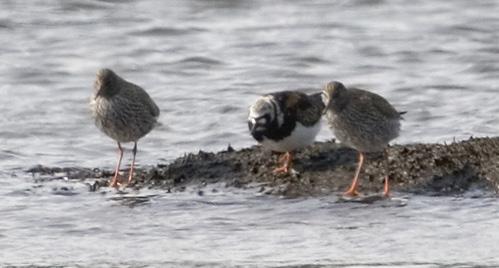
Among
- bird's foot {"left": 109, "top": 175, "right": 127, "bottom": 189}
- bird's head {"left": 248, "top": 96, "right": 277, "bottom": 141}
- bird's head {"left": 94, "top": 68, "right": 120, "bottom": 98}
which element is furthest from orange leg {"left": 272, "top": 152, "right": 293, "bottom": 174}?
bird's head {"left": 94, "top": 68, "right": 120, "bottom": 98}

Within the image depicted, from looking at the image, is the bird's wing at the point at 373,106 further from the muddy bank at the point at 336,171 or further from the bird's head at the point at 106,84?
the bird's head at the point at 106,84

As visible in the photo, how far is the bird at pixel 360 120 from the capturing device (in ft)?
34.7

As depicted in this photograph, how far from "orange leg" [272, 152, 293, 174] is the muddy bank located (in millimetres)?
53

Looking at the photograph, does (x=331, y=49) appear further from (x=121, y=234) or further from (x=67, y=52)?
(x=121, y=234)

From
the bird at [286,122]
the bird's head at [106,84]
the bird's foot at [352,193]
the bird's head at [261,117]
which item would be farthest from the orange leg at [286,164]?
the bird's head at [106,84]

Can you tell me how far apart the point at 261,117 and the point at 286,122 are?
0.21m

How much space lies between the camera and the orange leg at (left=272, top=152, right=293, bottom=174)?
35.6ft

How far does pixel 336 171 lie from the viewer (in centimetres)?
1091

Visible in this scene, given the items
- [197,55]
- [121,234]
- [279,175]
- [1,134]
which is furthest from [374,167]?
[197,55]

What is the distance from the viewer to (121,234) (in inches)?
380

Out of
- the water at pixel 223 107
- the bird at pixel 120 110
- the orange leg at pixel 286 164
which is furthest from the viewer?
the bird at pixel 120 110

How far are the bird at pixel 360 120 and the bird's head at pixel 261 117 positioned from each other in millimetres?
578

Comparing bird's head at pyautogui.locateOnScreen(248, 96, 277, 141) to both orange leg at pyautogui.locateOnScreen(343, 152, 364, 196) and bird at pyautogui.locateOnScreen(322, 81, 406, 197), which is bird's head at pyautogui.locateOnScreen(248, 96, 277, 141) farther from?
orange leg at pyautogui.locateOnScreen(343, 152, 364, 196)

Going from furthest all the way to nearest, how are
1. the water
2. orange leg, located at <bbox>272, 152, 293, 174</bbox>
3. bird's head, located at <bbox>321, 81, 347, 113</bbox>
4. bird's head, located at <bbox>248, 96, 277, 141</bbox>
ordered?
bird's head, located at <bbox>248, 96, 277, 141</bbox> < orange leg, located at <bbox>272, 152, 293, 174</bbox> < bird's head, located at <bbox>321, 81, 347, 113</bbox> < the water
